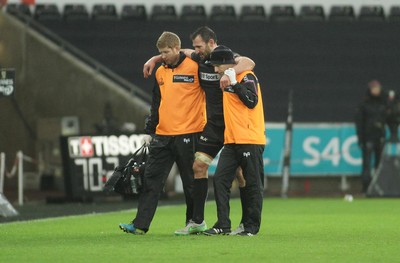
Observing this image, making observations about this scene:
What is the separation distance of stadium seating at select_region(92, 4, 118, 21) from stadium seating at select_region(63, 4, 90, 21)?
216 millimetres

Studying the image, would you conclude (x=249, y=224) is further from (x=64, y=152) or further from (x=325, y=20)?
(x=325, y=20)

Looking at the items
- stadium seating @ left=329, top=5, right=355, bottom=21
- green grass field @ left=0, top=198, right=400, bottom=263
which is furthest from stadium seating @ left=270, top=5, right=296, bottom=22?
green grass field @ left=0, top=198, right=400, bottom=263

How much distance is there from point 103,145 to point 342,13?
11.3 metres

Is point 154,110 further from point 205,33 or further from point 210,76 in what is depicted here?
point 205,33

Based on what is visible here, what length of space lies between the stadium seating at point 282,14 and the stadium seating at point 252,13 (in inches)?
9.7

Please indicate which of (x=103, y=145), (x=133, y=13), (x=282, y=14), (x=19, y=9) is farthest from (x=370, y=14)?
(x=103, y=145)

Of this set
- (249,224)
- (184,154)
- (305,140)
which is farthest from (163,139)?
(305,140)

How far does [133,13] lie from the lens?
30.9m

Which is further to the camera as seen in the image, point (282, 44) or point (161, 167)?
point (282, 44)

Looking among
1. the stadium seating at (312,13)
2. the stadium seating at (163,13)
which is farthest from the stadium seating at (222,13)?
the stadium seating at (312,13)

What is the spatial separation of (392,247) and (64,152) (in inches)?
495

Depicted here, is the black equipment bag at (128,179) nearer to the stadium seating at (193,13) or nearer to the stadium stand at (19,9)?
the stadium stand at (19,9)

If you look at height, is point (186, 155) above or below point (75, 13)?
above

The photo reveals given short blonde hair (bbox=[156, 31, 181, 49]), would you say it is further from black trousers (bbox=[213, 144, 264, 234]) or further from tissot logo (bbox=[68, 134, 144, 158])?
tissot logo (bbox=[68, 134, 144, 158])
